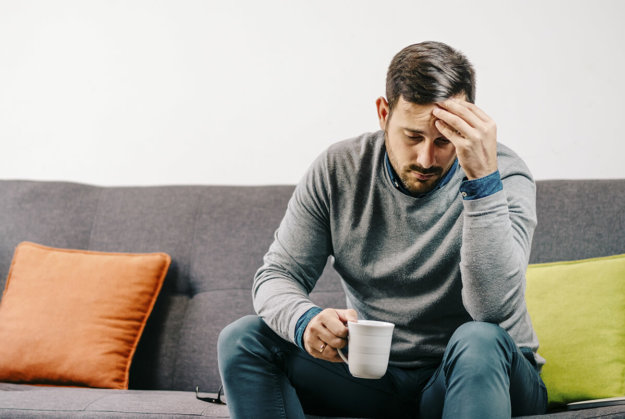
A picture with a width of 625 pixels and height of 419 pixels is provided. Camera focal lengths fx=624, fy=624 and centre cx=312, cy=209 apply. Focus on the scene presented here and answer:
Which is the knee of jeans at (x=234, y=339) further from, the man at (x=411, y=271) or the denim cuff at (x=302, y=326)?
the denim cuff at (x=302, y=326)

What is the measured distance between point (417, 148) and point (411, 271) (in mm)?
258

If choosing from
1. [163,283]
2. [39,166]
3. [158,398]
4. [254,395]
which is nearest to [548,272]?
[254,395]

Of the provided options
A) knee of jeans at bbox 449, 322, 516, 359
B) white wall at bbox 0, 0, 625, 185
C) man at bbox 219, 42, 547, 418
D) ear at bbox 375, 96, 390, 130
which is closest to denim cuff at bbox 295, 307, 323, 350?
man at bbox 219, 42, 547, 418

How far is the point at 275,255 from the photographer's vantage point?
1.35 meters

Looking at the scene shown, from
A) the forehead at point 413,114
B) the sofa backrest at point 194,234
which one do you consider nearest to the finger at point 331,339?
the forehead at point 413,114

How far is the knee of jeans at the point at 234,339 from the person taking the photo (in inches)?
44.6

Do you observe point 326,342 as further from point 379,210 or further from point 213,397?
point 213,397

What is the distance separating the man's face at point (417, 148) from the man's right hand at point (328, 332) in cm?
36

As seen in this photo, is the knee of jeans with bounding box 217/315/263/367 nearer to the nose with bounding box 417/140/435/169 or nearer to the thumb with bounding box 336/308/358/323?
the thumb with bounding box 336/308/358/323

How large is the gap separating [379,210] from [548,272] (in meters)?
0.53

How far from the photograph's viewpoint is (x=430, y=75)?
1.20 metres

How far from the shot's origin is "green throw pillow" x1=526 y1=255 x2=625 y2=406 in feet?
4.52

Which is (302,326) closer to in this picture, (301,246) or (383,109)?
(301,246)

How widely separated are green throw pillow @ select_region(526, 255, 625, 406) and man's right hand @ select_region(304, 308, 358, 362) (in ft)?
2.03
